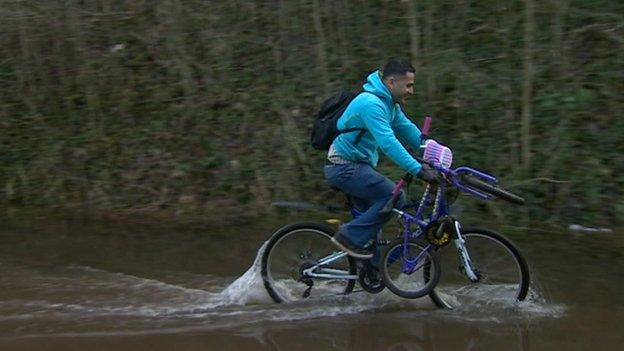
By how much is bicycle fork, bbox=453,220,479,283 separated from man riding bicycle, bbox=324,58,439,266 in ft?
1.57

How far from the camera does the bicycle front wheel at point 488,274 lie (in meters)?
5.81

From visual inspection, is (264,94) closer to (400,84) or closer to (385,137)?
(400,84)

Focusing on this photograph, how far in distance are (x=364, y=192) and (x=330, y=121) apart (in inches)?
25.3

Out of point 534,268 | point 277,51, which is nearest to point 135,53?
point 277,51

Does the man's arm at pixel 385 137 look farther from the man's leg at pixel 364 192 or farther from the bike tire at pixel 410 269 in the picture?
the bike tire at pixel 410 269

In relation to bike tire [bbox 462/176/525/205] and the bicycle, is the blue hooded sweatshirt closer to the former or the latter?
the bicycle

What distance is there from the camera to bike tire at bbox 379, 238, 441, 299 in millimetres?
5977

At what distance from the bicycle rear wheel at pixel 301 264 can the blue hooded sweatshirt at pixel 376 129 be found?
2.49ft

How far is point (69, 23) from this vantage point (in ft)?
37.5

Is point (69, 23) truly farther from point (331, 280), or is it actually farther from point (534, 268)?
point (534, 268)

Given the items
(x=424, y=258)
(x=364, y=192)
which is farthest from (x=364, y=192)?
(x=424, y=258)

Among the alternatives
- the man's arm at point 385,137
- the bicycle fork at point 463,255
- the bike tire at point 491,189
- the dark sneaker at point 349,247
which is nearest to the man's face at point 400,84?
the man's arm at point 385,137

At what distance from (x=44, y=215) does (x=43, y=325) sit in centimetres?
432

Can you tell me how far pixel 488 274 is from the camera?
19.6ft
